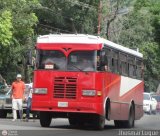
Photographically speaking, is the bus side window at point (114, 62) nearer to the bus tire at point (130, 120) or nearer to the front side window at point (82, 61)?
the front side window at point (82, 61)

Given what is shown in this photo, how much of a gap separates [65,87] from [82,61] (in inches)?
42.1

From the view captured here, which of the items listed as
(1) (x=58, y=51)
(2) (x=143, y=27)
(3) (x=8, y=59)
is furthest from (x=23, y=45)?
(1) (x=58, y=51)

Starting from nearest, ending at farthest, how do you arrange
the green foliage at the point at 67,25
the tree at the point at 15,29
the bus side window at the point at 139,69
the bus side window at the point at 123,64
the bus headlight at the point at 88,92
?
the bus headlight at the point at 88,92 → the bus side window at the point at 123,64 → the bus side window at the point at 139,69 → the tree at the point at 15,29 → the green foliage at the point at 67,25

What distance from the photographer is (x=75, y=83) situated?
21766 millimetres

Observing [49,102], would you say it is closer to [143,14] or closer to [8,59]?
[8,59]

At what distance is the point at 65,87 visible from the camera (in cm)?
2189

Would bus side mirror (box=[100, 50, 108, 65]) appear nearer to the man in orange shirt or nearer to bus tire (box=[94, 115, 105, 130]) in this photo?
bus tire (box=[94, 115, 105, 130])

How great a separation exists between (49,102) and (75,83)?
112 centimetres

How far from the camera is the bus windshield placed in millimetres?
21844

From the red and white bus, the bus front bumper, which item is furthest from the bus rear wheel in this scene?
the bus front bumper

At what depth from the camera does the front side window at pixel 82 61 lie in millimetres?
21812

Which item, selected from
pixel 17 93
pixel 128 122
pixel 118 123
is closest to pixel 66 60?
pixel 128 122

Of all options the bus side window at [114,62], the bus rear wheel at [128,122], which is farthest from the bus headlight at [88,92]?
the bus rear wheel at [128,122]

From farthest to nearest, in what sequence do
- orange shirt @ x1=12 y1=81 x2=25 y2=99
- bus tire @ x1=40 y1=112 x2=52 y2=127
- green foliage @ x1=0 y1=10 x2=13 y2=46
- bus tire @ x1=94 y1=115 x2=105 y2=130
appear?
green foliage @ x1=0 y1=10 x2=13 y2=46 → orange shirt @ x1=12 y1=81 x2=25 y2=99 → bus tire @ x1=40 y1=112 x2=52 y2=127 → bus tire @ x1=94 y1=115 x2=105 y2=130
